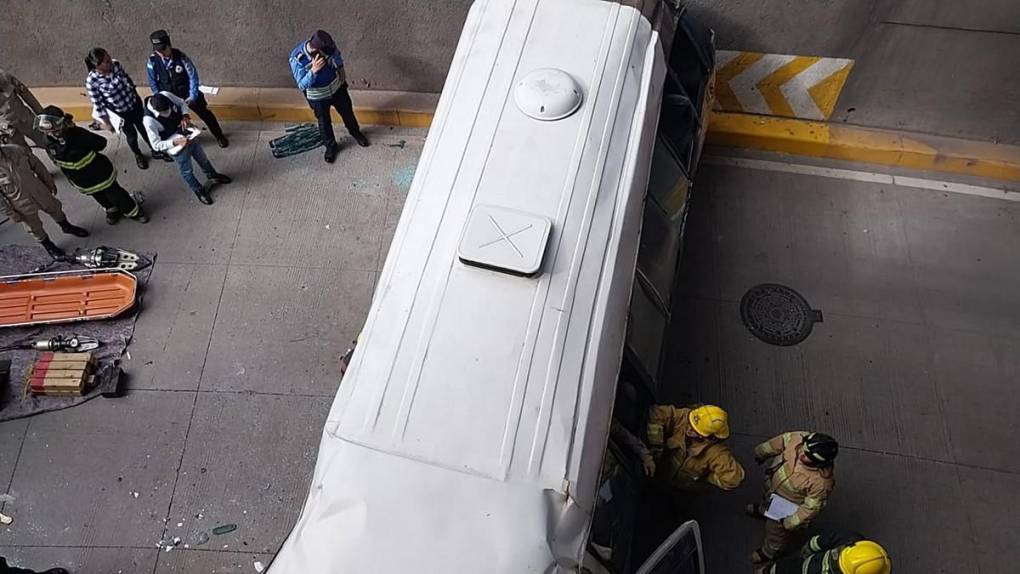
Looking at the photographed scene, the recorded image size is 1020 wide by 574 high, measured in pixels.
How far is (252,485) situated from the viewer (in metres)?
4.98

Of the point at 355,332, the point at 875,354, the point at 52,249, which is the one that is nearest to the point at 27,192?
the point at 52,249

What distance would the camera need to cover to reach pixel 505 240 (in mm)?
3369

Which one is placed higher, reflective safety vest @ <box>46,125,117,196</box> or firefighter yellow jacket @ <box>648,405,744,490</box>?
reflective safety vest @ <box>46,125,117,196</box>

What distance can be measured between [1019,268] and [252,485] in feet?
21.9

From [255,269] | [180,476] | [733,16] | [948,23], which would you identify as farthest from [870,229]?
[180,476]

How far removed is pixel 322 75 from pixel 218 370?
2692 millimetres

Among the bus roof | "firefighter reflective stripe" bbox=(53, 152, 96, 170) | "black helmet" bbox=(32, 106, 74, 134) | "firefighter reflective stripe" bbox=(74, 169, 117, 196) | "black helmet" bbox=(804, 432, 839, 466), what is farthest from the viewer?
"firefighter reflective stripe" bbox=(74, 169, 117, 196)

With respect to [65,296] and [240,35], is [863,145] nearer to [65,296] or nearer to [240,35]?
[240,35]

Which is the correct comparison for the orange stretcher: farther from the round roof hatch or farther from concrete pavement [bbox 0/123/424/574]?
the round roof hatch

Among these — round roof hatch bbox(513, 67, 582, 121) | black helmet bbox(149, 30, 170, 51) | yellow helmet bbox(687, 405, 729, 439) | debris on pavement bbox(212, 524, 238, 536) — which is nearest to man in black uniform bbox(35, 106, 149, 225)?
black helmet bbox(149, 30, 170, 51)

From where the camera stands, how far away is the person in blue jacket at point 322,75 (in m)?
5.78

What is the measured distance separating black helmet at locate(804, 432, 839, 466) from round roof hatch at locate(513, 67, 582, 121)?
2384 mm

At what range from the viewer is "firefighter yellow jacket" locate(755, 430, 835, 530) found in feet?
13.1

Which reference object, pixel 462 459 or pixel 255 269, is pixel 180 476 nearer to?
pixel 255 269
